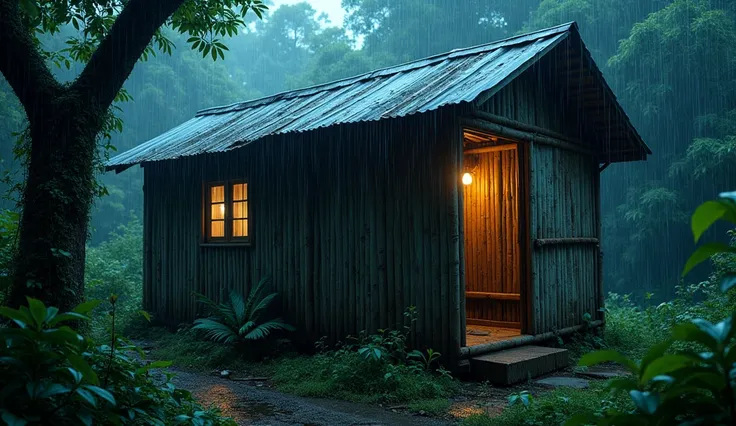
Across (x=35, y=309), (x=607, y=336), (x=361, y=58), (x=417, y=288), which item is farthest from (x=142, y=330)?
(x=361, y=58)

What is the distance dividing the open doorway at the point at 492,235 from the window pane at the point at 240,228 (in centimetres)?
395

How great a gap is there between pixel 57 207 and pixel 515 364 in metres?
5.46

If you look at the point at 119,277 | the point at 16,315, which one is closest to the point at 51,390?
the point at 16,315

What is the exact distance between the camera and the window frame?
421 inches

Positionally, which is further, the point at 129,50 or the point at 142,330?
the point at 142,330

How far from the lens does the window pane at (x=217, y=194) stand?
1128 cm

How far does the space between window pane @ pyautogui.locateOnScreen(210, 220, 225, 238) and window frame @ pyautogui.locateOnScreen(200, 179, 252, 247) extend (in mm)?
44

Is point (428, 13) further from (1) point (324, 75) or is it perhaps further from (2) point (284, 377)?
(2) point (284, 377)

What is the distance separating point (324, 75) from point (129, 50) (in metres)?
30.8

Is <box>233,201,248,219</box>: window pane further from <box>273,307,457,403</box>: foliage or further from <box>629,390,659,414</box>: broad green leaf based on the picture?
<box>629,390,659,414</box>: broad green leaf

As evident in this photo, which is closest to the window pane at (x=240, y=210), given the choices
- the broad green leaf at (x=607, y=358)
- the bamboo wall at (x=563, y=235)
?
the bamboo wall at (x=563, y=235)

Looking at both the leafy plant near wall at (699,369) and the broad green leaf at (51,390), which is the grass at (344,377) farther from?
the leafy plant near wall at (699,369)

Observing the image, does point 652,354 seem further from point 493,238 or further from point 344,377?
point 493,238

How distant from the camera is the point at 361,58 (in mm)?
34594
